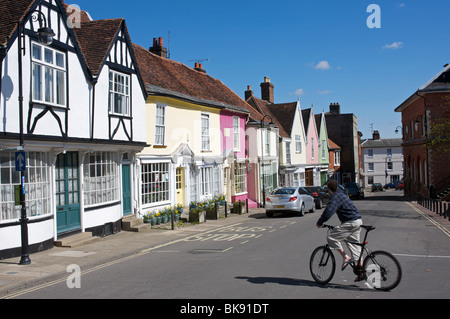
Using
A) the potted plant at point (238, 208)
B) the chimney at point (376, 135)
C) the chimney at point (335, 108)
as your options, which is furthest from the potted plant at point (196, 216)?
the chimney at point (376, 135)

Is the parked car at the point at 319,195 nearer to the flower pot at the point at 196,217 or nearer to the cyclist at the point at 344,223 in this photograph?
the flower pot at the point at 196,217

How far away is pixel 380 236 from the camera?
14.6m


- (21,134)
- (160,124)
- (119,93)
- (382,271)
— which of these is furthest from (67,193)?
(382,271)

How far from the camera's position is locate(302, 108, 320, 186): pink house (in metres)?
45.7

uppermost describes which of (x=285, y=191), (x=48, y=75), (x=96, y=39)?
(x=96, y=39)

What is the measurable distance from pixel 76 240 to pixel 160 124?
25.3 feet

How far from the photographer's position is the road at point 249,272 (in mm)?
7617

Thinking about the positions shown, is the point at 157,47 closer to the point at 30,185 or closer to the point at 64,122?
the point at 64,122

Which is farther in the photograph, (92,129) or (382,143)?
(382,143)

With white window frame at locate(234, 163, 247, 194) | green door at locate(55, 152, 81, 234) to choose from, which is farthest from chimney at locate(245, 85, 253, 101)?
green door at locate(55, 152, 81, 234)

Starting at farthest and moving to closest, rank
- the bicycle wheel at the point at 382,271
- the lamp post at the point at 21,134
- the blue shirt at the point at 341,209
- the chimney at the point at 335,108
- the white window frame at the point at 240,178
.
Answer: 1. the chimney at the point at 335,108
2. the white window frame at the point at 240,178
3. the lamp post at the point at 21,134
4. the blue shirt at the point at 341,209
5. the bicycle wheel at the point at 382,271

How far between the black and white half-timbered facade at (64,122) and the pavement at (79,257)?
771mm

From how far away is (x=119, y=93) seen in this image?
16188mm
